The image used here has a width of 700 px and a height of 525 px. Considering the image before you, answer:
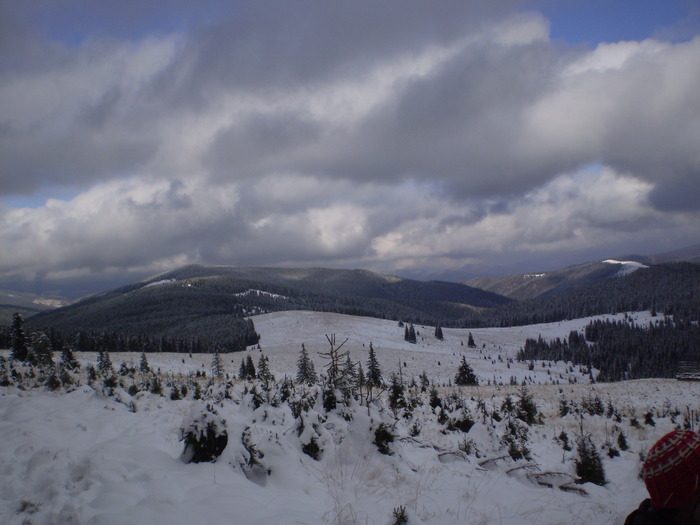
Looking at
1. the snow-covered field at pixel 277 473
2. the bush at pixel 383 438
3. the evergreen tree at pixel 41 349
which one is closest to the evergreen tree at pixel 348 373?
the snow-covered field at pixel 277 473

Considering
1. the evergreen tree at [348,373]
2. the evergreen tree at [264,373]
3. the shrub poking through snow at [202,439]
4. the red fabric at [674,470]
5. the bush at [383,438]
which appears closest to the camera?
the red fabric at [674,470]

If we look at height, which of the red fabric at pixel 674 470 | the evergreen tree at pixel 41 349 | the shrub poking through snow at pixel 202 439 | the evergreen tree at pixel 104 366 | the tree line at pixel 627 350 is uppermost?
the red fabric at pixel 674 470

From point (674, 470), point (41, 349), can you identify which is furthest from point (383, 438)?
point (41, 349)

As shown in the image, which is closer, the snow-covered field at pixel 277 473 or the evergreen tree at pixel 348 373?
the snow-covered field at pixel 277 473

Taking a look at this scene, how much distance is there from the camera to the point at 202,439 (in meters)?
→ 6.27

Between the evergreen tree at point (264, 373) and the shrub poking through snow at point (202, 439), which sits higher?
the shrub poking through snow at point (202, 439)

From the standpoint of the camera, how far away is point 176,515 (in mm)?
4184

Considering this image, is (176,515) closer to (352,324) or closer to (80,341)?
(80,341)

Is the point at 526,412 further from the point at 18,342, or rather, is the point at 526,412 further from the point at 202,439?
the point at 18,342

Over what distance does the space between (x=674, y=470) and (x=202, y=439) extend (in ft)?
21.7

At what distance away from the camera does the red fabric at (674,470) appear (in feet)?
7.12

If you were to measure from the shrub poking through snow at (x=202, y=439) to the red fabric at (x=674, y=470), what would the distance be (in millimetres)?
6307

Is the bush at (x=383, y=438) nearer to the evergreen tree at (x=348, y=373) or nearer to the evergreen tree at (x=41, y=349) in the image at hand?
the evergreen tree at (x=348, y=373)

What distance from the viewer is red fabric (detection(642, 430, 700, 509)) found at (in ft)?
7.12
